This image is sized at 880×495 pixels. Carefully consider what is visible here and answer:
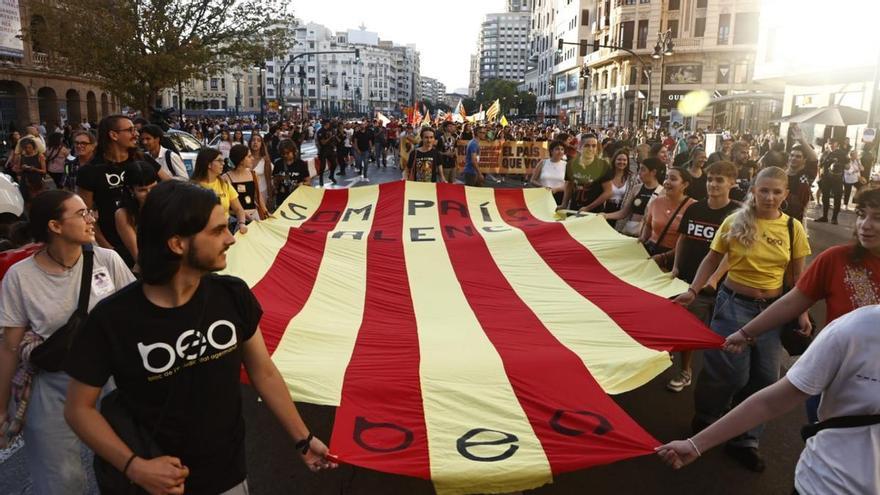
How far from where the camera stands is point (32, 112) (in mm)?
34500

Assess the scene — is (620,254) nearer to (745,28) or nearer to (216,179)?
(216,179)

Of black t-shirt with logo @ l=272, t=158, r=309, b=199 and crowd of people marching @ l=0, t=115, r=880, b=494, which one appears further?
black t-shirt with logo @ l=272, t=158, r=309, b=199

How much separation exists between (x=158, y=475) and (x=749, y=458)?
3.90 meters

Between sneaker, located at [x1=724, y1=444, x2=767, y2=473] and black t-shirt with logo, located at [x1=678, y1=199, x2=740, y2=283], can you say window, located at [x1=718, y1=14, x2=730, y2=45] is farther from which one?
sneaker, located at [x1=724, y1=444, x2=767, y2=473]

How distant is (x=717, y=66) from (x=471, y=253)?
198ft

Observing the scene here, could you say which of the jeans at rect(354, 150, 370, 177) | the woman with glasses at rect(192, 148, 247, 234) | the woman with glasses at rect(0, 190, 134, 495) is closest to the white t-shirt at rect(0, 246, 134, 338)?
the woman with glasses at rect(0, 190, 134, 495)

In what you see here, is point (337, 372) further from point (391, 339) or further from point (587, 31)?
point (587, 31)

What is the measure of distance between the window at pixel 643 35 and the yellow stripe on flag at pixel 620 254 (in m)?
58.5

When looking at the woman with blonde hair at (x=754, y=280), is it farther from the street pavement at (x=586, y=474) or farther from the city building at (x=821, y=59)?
the city building at (x=821, y=59)

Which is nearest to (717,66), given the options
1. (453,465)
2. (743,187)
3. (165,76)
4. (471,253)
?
(165,76)

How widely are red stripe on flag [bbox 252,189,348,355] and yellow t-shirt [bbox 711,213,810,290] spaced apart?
3201mm

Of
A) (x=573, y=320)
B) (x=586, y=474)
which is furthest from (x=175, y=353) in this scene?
(x=573, y=320)

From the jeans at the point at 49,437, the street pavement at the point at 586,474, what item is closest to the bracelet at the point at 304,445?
the jeans at the point at 49,437

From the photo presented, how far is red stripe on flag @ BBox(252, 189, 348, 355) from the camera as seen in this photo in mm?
4422
